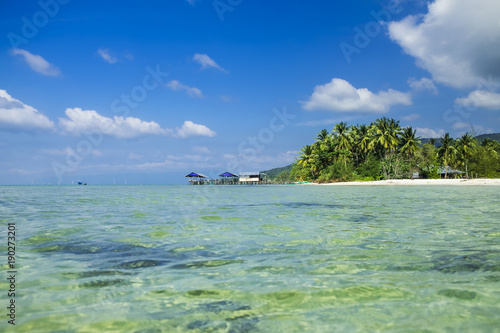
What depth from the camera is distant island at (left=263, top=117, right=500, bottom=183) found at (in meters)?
57.1

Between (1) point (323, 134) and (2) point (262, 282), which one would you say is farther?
(1) point (323, 134)

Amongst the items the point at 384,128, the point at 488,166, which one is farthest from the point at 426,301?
the point at 488,166

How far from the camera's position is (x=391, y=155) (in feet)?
197

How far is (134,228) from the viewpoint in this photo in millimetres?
8078

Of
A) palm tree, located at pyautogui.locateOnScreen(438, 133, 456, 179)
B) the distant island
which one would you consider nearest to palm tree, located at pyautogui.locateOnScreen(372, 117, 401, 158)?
the distant island

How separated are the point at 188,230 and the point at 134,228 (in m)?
1.42

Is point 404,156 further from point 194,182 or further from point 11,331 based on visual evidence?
point 11,331

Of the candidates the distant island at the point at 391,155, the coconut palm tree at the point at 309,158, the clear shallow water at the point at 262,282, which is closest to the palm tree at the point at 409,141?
the distant island at the point at 391,155

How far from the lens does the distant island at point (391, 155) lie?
57.1 meters

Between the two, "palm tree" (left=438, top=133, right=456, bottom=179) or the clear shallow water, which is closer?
the clear shallow water

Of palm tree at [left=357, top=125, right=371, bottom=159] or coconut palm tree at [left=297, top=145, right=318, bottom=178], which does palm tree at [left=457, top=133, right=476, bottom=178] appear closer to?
palm tree at [left=357, top=125, right=371, bottom=159]

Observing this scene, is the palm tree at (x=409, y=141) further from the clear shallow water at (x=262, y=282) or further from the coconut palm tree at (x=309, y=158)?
the clear shallow water at (x=262, y=282)

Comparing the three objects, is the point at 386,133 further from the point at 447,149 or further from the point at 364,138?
the point at 447,149

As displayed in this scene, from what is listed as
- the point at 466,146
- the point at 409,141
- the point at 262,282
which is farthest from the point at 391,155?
the point at 262,282
